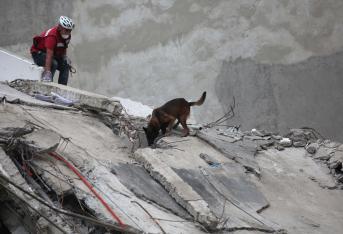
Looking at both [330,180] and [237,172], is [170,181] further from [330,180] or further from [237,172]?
[330,180]

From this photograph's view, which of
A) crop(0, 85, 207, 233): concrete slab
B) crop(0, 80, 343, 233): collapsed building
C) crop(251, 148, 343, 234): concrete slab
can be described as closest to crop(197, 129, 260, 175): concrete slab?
crop(0, 80, 343, 233): collapsed building

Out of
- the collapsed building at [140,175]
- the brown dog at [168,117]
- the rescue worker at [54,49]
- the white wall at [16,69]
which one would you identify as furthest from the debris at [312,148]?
the white wall at [16,69]

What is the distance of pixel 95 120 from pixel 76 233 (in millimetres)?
2473

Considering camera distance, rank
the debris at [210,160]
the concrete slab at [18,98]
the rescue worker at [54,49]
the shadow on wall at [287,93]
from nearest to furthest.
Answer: the concrete slab at [18,98] < the debris at [210,160] < the rescue worker at [54,49] < the shadow on wall at [287,93]

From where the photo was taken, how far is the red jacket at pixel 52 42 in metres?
6.51

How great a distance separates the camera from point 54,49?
670 cm

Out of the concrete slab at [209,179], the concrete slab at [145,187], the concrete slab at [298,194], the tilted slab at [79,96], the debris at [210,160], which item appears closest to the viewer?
the concrete slab at [145,187]

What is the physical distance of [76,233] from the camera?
123 inches

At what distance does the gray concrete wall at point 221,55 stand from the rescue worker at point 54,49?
3062 mm

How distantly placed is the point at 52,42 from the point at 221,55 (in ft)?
12.6

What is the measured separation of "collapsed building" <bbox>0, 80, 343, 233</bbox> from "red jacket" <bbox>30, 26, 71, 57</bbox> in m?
0.69

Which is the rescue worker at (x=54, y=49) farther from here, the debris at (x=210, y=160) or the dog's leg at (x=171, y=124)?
the debris at (x=210, y=160)

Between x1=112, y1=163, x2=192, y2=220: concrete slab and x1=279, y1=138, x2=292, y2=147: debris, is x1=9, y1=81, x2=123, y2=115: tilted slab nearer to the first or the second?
x1=112, y1=163, x2=192, y2=220: concrete slab

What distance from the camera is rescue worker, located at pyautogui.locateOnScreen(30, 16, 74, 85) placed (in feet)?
21.3
